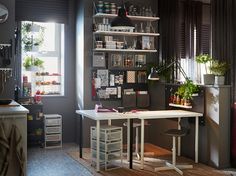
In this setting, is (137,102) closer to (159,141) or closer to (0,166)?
(159,141)

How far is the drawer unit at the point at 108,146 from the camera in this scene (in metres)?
5.12

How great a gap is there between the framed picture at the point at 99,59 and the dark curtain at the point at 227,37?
2020 millimetres

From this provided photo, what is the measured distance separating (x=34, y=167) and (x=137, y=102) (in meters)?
2.41

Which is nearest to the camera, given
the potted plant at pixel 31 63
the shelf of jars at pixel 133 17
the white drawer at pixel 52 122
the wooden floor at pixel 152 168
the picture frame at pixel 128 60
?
the wooden floor at pixel 152 168

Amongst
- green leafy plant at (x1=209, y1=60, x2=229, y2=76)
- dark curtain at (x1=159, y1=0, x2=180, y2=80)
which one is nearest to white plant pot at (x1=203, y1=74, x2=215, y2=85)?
green leafy plant at (x1=209, y1=60, x2=229, y2=76)

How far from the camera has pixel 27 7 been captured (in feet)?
21.4

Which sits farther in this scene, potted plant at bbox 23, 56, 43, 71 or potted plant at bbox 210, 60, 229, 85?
potted plant at bbox 23, 56, 43, 71

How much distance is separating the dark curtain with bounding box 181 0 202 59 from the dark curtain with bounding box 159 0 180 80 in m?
0.16

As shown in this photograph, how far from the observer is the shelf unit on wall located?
6.47 m

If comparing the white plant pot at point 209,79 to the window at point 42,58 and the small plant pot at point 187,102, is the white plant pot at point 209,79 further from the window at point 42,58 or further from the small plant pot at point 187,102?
the window at point 42,58

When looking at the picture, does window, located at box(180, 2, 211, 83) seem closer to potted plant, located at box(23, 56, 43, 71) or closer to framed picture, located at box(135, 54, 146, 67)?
framed picture, located at box(135, 54, 146, 67)

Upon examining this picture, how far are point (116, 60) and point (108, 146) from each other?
2025mm

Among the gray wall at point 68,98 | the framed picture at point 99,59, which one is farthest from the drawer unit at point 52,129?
the framed picture at point 99,59

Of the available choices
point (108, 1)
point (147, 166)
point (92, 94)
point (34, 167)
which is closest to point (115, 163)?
point (147, 166)
